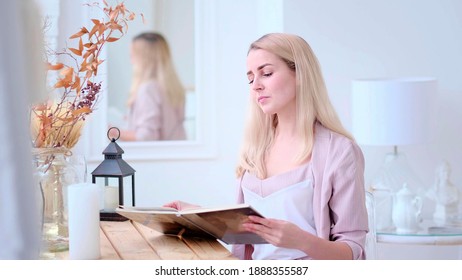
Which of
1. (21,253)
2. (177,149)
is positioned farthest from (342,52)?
(21,253)

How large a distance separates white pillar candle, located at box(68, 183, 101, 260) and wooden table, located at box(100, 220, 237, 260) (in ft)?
0.22

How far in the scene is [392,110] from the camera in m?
3.32

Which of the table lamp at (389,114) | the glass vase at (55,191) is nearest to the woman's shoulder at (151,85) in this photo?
the table lamp at (389,114)

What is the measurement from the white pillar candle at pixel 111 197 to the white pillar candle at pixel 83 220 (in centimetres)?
50

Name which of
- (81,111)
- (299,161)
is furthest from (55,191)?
(299,161)

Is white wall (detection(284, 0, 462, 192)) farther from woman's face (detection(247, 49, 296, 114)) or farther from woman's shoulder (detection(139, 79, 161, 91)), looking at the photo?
woman's face (detection(247, 49, 296, 114))

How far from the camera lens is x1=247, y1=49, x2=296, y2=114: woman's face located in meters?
2.20

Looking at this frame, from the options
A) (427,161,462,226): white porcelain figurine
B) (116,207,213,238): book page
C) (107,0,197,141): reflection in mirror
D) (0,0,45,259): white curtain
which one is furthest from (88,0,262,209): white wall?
(0,0,45,259): white curtain

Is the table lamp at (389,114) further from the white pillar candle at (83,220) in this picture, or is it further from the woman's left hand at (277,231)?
the white pillar candle at (83,220)

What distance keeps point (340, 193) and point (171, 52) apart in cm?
250

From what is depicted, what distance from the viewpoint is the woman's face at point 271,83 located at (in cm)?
220

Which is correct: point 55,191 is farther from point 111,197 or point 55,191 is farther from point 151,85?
point 151,85
